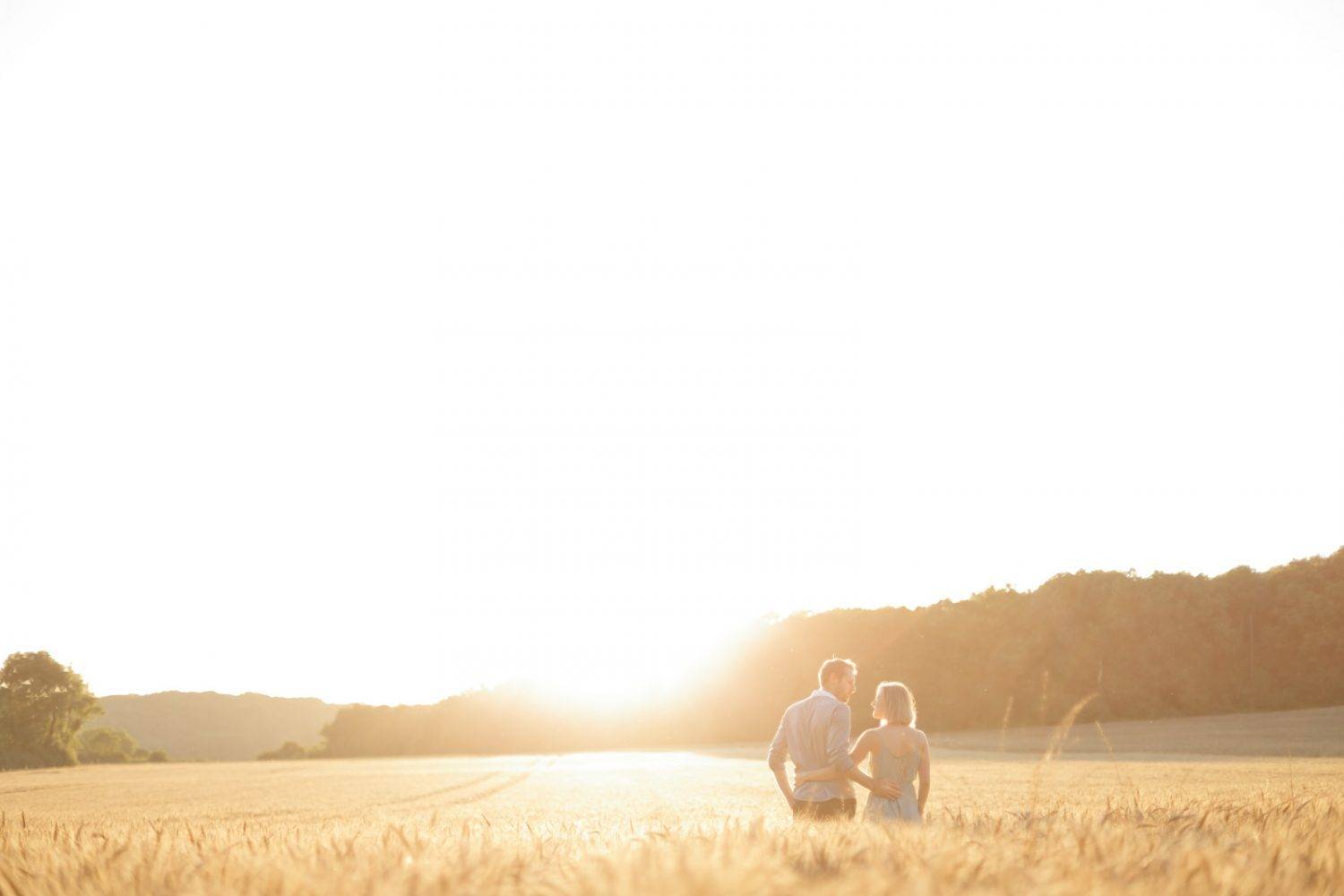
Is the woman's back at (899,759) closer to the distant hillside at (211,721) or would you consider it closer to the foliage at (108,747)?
the foliage at (108,747)

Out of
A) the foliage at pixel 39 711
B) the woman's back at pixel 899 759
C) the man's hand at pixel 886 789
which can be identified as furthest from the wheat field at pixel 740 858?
the foliage at pixel 39 711

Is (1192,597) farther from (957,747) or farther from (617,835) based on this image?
(617,835)

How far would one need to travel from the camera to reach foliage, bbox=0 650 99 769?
66000 mm

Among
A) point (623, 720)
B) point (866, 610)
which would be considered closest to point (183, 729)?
point (623, 720)

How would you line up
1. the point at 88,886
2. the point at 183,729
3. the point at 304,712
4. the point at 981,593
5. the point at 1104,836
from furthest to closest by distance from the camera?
the point at 304,712
the point at 183,729
the point at 981,593
the point at 1104,836
the point at 88,886

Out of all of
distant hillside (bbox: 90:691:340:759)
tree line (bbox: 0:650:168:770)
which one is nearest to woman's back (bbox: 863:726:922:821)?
tree line (bbox: 0:650:168:770)

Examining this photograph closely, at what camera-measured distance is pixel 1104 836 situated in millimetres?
2625

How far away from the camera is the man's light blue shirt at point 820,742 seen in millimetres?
8570

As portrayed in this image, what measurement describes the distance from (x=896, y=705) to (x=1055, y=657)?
5846cm

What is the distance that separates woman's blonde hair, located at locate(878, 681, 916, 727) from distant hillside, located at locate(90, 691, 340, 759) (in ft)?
327

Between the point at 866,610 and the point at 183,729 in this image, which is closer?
the point at 866,610

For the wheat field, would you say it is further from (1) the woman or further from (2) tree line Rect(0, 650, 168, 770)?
(2) tree line Rect(0, 650, 168, 770)

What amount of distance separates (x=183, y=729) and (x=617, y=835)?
116950mm

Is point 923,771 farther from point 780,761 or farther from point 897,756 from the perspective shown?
point 780,761
